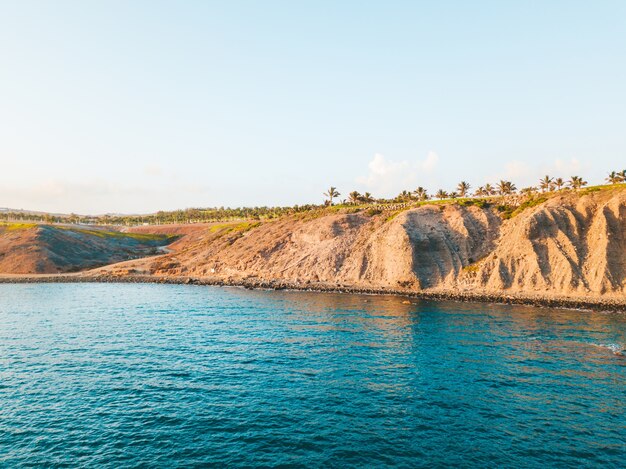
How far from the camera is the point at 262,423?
99.6ft

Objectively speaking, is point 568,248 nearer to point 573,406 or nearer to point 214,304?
point 573,406

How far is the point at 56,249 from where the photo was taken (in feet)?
515

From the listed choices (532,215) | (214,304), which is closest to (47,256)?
(214,304)

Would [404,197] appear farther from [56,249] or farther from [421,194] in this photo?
[56,249]

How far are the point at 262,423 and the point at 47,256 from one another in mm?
152944

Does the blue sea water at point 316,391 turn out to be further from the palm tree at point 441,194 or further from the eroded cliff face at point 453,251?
the palm tree at point 441,194

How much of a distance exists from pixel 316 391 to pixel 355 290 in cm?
6239

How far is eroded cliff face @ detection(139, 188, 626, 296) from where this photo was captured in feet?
274

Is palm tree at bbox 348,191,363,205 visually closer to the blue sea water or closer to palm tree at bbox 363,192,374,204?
palm tree at bbox 363,192,374,204

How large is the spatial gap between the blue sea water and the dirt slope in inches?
3618

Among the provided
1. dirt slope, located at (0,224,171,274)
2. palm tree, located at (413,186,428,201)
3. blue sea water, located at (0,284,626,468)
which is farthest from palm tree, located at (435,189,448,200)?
dirt slope, located at (0,224,171,274)

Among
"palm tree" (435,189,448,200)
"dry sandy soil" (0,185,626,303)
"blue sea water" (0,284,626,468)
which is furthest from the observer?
"palm tree" (435,189,448,200)

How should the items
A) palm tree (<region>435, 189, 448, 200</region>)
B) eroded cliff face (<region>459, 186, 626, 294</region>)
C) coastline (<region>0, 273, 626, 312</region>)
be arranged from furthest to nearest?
palm tree (<region>435, 189, 448, 200</region>)
eroded cliff face (<region>459, 186, 626, 294</region>)
coastline (<region>0, 273, 626, 312</region>)

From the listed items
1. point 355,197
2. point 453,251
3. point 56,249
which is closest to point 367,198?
point 355,197
